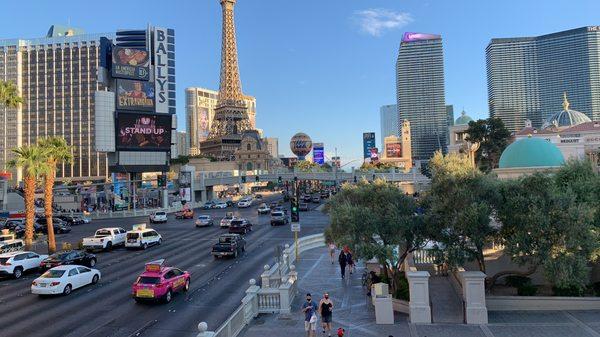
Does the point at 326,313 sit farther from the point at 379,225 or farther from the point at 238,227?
the point at 238,227

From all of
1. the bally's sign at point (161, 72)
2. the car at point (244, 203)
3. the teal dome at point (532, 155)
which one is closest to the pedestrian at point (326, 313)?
the teal dome at point (532, 155)

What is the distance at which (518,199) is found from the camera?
17.4 m

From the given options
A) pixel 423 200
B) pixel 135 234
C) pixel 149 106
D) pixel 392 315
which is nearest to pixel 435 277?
pixel 423 200

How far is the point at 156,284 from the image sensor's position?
65.4ft

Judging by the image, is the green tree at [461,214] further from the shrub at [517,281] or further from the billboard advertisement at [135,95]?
the billboard advertisement at [135,95]

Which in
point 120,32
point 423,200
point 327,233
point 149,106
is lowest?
point 327,233

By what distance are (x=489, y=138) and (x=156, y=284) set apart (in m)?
67.6

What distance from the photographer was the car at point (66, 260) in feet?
90.8

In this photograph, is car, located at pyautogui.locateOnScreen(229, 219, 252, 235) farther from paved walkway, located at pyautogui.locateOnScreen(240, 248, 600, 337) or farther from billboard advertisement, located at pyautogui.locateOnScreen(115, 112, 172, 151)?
billboard advertisement, located at pyautogui.locateOnScreen(115, 112, 172, 151)

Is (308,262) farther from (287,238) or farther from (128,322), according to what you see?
(128,322)

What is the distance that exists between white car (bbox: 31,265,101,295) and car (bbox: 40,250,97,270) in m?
4.89

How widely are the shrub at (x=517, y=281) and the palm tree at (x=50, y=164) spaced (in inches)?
1265

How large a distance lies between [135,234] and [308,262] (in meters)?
15.7

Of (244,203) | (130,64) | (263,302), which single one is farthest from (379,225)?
(130,64)
